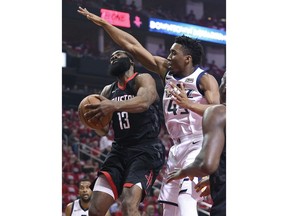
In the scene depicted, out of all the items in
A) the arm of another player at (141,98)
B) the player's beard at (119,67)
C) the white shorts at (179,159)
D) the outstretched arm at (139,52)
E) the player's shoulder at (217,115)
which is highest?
the outstretched arm at (139,52)

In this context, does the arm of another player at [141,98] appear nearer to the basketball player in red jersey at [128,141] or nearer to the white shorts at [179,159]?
the basketball player in red jersey at [128,141]

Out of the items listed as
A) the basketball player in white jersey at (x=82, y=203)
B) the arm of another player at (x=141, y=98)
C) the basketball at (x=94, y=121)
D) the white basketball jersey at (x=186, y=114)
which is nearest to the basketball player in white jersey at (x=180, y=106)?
the white basketball jersey at (x=186, y=114)

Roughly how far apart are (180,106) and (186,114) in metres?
0.22

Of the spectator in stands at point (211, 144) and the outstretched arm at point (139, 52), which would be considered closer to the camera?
the spectator in stands at point (211, 144)

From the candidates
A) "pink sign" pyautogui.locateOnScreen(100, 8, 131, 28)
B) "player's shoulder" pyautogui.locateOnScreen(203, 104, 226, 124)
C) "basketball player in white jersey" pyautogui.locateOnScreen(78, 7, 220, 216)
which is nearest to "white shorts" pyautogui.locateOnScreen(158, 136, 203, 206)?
"basketball player in white jersey" pyautogui.locateOnScreen(78, 7, 220, 216)

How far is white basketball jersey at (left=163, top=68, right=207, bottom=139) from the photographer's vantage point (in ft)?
14.9

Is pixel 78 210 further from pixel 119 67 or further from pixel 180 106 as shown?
pixel 180 106

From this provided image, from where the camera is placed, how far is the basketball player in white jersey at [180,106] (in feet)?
14.3

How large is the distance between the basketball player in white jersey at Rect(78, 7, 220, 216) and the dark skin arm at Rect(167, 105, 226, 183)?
1359mm

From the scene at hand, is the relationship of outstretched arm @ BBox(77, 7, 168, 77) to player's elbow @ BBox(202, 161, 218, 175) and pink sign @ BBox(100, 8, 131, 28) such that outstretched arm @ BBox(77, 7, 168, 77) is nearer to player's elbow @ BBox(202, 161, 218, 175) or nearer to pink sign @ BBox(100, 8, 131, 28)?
player's elbow @ BBox(202, 161, 218, 175)
